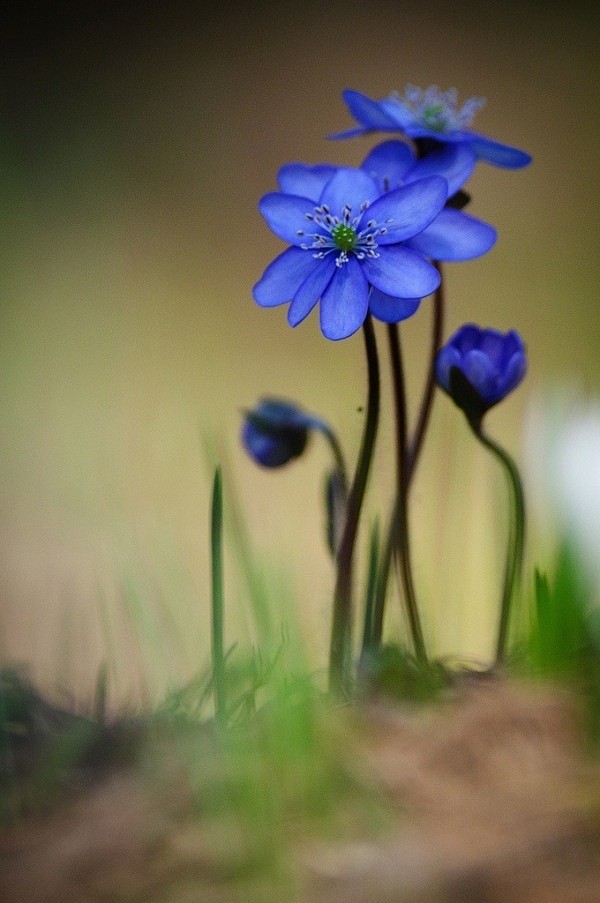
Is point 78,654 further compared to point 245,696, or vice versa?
point 78,654

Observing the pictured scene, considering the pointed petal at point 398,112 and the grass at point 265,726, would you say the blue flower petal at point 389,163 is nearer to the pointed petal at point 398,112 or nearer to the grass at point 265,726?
the pointed petal at point 398,112

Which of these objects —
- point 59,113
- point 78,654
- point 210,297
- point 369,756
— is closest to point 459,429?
point 369,756

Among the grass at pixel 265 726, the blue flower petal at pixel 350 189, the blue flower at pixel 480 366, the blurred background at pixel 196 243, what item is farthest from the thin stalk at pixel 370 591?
the blurred background at pixel 196 243

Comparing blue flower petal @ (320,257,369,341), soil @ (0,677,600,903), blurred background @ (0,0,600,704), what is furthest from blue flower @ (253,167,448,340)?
blurred background @ (0,0,600,704)

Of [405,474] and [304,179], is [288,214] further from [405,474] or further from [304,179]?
[405,474]

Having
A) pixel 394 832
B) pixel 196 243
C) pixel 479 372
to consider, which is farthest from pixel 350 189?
pixel 196 243

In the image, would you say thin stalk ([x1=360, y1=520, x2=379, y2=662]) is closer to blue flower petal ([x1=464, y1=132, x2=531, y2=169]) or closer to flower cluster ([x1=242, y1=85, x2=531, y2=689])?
flower cluster ([x1=242, y1=85, x2=531, y2=689])

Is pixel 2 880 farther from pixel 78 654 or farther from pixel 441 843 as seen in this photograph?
pixel 78 654
